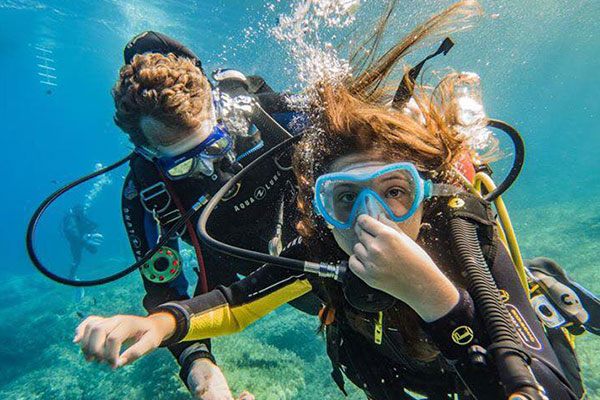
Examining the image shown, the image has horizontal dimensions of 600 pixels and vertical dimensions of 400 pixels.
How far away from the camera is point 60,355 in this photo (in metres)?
11.3

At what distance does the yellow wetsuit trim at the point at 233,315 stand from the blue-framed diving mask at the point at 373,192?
3.12 feet

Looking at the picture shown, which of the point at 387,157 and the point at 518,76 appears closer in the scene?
the point at 387,157

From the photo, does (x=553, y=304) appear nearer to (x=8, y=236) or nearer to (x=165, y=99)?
(x=165, y=99)

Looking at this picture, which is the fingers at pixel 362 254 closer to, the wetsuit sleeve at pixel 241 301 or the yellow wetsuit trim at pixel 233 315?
the wetsuit sleeve at pixel 241 301

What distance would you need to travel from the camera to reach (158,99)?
2.54 meters

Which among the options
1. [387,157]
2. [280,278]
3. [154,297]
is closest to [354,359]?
[280,278]

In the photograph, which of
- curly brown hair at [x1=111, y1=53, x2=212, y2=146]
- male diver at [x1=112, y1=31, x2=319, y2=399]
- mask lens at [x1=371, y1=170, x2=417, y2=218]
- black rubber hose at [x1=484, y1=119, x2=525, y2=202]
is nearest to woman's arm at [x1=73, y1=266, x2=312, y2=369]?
male diver at [x1=112, y1=31, x2=319, y2=399]

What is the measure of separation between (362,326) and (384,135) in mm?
1287

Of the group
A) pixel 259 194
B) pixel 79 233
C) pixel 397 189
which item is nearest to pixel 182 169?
pixel 259 194

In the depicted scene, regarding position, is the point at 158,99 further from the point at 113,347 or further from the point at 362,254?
the point at 362,254

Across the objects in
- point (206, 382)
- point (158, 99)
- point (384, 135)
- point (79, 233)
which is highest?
point (158, 99)

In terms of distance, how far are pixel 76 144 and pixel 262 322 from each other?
14536cm

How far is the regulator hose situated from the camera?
3.58 ft

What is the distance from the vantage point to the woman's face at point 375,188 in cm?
169
